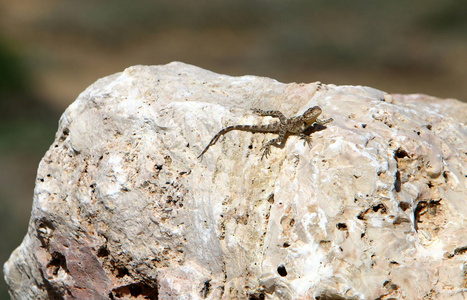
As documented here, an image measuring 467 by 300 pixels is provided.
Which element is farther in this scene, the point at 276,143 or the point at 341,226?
the point at 276,143

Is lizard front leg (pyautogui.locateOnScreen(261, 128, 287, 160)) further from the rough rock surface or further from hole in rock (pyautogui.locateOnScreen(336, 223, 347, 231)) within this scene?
hole in rock (pyautogui.locateOnScreen(336, 223, 347, 231))

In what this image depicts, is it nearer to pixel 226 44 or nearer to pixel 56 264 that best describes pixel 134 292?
pixel 56 264

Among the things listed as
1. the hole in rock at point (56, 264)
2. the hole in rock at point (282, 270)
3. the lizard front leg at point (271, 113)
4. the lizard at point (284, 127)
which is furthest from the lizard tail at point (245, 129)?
the hole in rock at point (56, 264)

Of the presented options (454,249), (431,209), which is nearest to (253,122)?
(431,209)

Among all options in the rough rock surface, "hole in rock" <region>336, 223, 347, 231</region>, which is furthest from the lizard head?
"hole in rock" <region>336, 223, 347, 231</region>

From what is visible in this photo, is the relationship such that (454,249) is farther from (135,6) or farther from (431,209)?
(135,6)

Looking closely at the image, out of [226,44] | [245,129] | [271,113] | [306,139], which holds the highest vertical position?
[226,44]

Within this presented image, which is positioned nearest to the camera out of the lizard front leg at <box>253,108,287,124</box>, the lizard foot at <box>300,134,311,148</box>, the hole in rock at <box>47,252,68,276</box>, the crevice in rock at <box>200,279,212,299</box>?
the crevice in rock at <box>200,279,212,299</box>

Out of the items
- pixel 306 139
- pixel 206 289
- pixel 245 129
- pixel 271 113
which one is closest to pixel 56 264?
pixel 206 289
